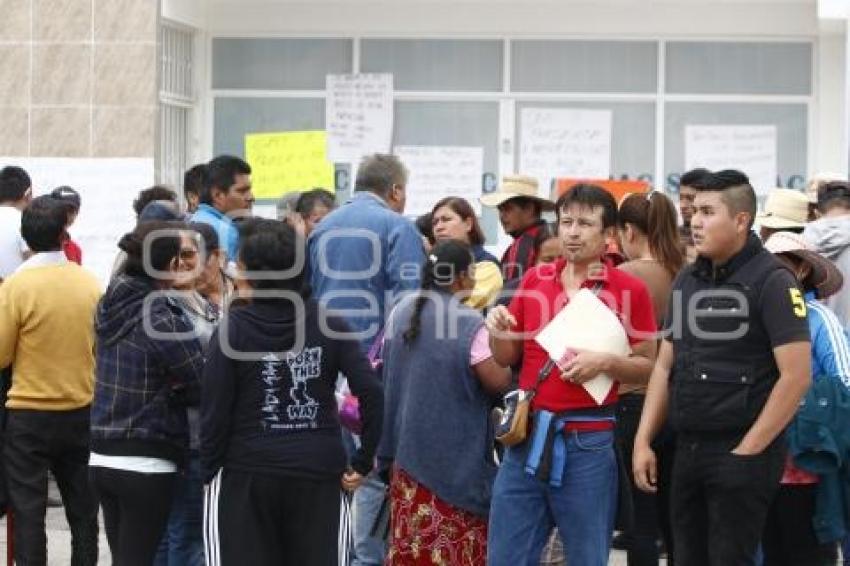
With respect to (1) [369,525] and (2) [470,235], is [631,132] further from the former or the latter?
(1) [369,525]

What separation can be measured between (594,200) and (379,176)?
2.51 m

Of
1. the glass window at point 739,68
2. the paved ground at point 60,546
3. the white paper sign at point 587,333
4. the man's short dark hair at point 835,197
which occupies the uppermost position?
the glass window at point 739,68

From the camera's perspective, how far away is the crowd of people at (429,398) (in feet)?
24.1

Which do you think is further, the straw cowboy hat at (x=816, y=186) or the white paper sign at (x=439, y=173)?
the white paper sign at (x=439, y=173)

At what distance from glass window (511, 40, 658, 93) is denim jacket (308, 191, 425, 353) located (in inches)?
230

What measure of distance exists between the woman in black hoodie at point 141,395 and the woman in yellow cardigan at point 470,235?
7.40 feet

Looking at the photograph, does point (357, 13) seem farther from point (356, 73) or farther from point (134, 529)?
point (134, 529)

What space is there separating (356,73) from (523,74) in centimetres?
144

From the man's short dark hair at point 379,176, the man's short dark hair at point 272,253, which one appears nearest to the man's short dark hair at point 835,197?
the man's short dark hair at point 379,176

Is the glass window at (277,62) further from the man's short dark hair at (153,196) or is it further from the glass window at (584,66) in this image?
the man's short dark hair at (153,196)

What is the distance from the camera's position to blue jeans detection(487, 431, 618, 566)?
25.6 ft

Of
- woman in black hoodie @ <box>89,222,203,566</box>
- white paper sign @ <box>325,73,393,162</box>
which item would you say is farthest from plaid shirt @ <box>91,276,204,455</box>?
white paper sign @ <box>325,73,393,162</box>

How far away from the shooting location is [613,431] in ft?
26.1

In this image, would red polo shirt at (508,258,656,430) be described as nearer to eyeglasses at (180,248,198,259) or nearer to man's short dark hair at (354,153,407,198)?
eyeglasses at (180,248,198,259)
